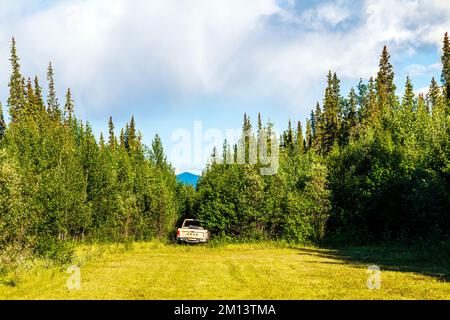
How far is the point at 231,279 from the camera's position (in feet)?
48.3

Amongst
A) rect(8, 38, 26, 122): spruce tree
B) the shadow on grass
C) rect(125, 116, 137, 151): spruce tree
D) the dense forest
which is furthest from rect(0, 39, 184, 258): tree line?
rect(125, 116, 137, 151): spruce tree

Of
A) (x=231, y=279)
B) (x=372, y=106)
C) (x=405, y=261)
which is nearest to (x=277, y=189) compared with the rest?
(x=405, y=261)

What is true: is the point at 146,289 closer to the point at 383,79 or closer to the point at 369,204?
the point at 369,204

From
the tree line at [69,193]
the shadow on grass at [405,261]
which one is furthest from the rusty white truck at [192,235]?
the shadow on grass at [405,261]

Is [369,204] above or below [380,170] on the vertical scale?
below

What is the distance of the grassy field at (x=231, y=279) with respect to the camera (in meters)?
11.9

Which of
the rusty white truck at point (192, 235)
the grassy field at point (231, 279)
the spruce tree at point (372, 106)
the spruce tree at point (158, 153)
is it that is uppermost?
the spruce tree at point (372, 106)

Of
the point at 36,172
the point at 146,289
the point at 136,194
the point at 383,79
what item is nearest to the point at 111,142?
the point at 383,79

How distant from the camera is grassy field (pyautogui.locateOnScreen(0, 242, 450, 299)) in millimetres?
11883

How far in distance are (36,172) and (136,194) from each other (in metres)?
9.18

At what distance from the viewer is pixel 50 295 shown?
11609mm

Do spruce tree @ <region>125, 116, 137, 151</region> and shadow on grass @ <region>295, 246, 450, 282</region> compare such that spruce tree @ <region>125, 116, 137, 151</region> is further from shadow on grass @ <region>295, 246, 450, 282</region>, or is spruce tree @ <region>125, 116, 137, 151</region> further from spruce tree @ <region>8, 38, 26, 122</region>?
shadow on grass @ <region>295, 246, 450, 282</region>

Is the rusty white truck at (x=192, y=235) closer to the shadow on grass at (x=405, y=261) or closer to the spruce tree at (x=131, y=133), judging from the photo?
the shadow on grass at (x=405, y=261)

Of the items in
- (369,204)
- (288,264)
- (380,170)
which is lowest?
(288,264)
